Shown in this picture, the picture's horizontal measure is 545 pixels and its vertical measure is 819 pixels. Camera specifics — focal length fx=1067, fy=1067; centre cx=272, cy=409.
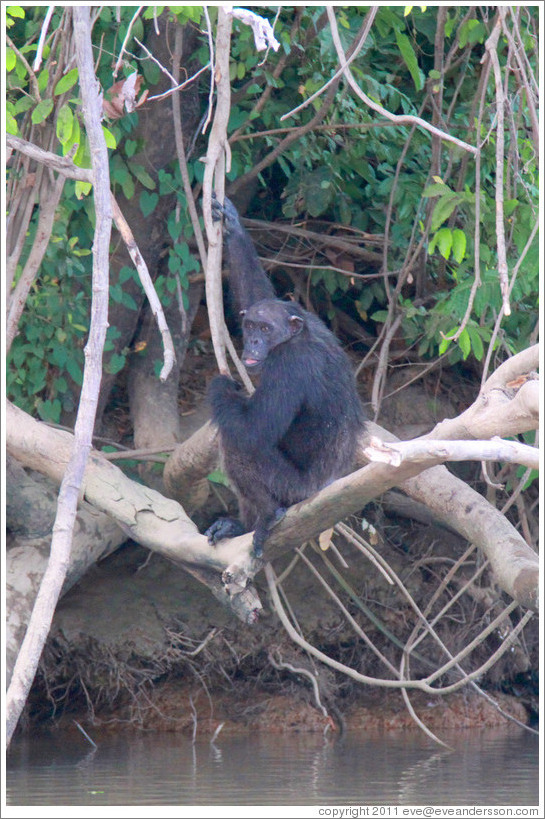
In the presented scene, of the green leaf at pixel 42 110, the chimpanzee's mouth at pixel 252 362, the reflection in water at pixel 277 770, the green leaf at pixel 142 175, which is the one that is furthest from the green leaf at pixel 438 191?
the reflection in water at pixel 277 770

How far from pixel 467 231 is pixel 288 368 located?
165cm

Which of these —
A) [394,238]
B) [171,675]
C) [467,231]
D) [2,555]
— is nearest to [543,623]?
[2,555]

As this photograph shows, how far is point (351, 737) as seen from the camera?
277 inches

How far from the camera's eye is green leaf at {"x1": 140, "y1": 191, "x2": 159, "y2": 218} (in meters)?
6.27

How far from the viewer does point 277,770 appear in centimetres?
582

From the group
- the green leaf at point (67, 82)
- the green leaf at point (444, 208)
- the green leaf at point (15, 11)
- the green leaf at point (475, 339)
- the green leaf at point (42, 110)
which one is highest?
the green leaf at point (15, 11)

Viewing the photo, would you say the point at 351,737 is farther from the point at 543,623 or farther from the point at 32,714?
the point at 543,623

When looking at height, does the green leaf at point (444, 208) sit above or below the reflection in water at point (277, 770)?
above

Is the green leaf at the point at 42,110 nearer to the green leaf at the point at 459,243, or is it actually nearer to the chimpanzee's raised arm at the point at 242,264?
the chimpanzee's raised arm at the point at 242,264

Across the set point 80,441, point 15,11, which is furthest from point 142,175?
point 80,441

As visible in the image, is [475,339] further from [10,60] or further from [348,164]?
[10,60]

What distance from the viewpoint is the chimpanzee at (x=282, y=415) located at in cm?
494

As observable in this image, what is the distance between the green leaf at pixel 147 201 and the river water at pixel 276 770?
318 centimetres

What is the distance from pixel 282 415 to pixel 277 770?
213 cm
